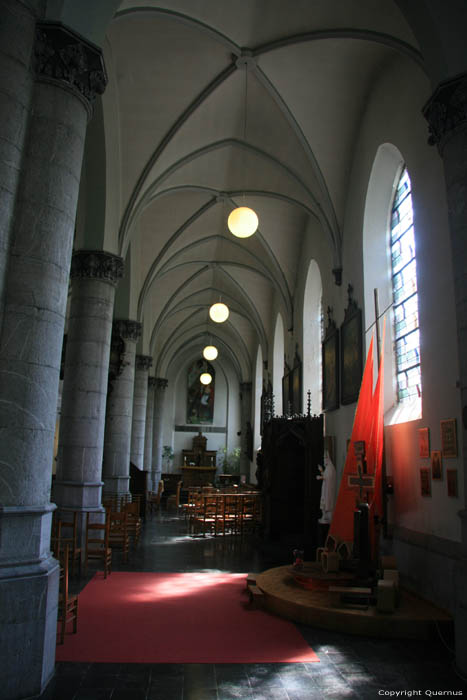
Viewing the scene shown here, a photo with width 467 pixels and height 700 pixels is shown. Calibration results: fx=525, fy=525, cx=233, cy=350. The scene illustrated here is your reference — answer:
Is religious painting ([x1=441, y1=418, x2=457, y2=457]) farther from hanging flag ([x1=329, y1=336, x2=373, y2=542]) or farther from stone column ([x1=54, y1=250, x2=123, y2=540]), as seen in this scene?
stone column ([x1=54, y1=250, x2=123, y2=540])

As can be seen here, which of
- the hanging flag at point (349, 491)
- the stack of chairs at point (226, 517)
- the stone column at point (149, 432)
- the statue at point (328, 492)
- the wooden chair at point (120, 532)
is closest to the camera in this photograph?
the hanging flag at point (349, 491)

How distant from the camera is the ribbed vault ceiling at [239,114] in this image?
900 centimetres

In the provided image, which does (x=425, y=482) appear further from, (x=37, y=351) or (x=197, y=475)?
(x=197, y=475)

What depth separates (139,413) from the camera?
20.6 metres

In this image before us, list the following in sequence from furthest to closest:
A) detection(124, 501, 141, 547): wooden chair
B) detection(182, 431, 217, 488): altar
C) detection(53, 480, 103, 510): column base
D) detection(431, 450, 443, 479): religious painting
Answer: detection(182, 431, 217, 488): altar → detection(124, 501, 141, 547): wooden chair → detection(53, 480, 103, 510): column base → detection(431, 450, 443, 479): religious painting

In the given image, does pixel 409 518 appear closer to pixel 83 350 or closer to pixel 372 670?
pixel 372 670

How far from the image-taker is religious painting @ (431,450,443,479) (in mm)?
6996

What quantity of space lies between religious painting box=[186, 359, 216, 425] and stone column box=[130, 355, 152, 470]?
13455mm

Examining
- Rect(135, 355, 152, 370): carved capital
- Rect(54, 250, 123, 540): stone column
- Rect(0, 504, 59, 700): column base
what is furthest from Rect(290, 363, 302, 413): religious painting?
Rect(0, 504, 59, 700): column base

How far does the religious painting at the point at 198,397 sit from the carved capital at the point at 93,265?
24.0 metres

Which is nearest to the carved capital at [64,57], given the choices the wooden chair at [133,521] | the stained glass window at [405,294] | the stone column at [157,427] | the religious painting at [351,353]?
the stained glass window at [405,294]

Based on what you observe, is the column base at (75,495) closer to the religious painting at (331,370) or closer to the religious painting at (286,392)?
the religious painting at (331,370)

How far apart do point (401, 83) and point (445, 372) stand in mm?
5263

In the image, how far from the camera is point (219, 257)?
66.8 ft
